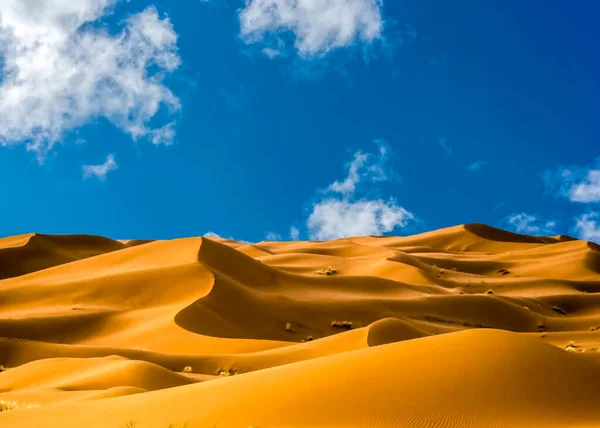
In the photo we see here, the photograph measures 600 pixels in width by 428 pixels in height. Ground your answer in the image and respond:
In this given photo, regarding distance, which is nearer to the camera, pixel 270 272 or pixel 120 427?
pixel 120 427

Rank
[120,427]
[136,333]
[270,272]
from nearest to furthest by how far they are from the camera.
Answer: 1. [120,427]
2. [136,333]
3. [270,272]

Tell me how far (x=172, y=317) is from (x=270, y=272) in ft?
28.0

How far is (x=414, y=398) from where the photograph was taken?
7836 mm

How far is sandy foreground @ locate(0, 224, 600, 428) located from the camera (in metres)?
7.93

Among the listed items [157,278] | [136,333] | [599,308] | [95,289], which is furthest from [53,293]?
[599,308]

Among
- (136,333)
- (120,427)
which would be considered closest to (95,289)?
(136,333)

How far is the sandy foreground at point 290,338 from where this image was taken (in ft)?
26.0

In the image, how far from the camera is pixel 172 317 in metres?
22.2

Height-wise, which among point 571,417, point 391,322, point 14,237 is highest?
point 14,237

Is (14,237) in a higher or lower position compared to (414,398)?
higher

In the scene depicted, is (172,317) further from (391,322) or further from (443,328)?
(443,328)

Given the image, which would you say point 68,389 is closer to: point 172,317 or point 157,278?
point 172,317

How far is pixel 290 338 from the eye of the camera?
23781 mm

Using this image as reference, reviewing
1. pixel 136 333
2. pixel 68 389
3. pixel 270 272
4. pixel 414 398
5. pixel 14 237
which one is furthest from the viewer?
pixel 14 237
